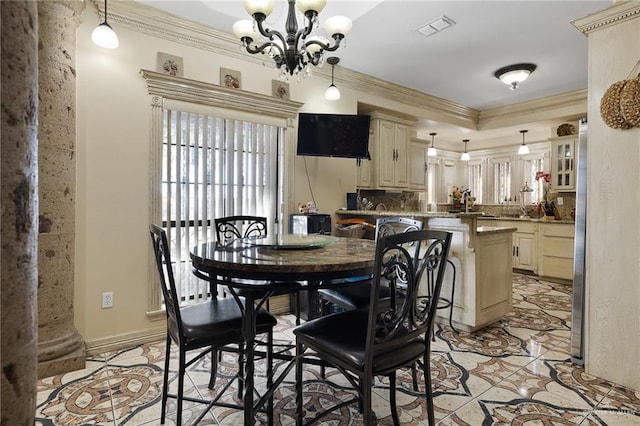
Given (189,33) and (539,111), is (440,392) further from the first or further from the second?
(539,111)

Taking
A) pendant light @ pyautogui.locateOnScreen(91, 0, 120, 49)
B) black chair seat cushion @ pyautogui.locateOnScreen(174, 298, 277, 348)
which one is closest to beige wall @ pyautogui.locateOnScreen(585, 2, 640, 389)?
black chair seat cushion @ pyautogui.locateOnScreen(174, 298, 277, 348)

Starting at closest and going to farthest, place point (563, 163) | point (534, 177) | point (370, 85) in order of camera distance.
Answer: point (370, 85) → point (563, 163) → point (534, 177)

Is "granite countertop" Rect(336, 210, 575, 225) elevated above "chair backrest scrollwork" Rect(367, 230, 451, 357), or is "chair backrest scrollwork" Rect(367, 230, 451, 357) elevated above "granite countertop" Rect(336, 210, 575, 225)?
"granite countertop" Rect(336, 210, 575, 225)

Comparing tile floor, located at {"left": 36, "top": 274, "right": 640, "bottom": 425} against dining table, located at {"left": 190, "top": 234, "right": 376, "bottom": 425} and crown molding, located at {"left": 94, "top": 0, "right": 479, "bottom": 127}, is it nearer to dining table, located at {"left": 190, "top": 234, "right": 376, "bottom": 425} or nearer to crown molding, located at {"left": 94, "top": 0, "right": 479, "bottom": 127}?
Result: dining table, located at {"left": 190, "top": 234, "right": 376, "bottom": 425}

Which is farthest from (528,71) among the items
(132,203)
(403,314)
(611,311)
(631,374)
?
(132,203)

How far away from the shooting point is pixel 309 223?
3525 mm

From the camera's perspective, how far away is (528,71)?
12.9ft

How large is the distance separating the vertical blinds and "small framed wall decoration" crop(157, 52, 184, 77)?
0.33 m

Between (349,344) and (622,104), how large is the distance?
2218mm

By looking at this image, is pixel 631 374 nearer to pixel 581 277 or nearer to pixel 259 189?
pixel 581 277

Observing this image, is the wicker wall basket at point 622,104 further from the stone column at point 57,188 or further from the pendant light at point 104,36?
the stone column at point 57,188

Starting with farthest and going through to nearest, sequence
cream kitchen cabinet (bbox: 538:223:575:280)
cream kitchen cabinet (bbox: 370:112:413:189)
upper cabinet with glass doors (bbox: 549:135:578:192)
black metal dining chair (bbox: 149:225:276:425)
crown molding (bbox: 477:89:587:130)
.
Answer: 1. upper cabinet with glass doors (bbox: 549:135:578:192)
2. cream kitchen cabinet (bbox: 538:223:575:280)
3. crown molding (bbox: 477:89:587:130)
4. cream kitchen cabinet (bbox: 370:112:413:189)
5. black metal dining chair (bbox: 149:225:276:425)

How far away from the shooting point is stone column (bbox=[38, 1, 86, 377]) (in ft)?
7.41

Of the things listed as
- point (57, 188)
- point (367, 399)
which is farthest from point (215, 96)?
point (367, 399)
